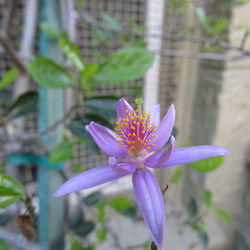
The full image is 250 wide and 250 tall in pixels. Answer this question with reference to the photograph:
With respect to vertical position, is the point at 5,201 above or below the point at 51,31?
below

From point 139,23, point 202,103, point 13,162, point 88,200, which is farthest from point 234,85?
point 13,162

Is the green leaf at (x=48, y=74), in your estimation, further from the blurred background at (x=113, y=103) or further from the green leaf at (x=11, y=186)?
the green leaf at (x=11, y=186)

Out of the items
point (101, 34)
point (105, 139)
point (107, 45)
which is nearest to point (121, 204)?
point (105, 139)

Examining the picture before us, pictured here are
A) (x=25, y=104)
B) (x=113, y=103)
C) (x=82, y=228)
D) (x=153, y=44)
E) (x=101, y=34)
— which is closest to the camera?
(x=113, y=103)

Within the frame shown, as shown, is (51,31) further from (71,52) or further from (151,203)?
(151,203)

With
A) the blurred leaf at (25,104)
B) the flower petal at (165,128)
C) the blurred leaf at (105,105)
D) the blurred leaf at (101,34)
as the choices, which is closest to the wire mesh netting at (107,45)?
the blurred leaf at (101,34)

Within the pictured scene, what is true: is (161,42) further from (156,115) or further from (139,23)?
(156,115)
